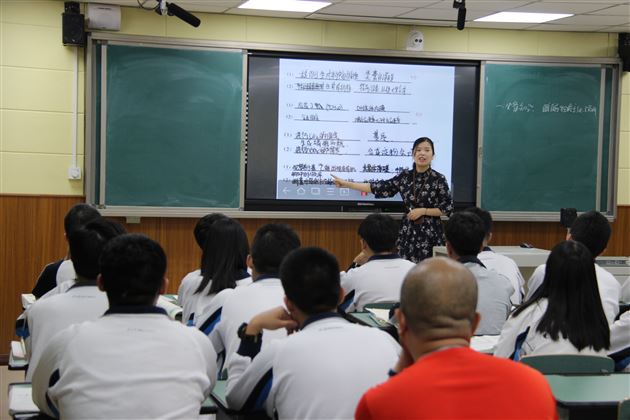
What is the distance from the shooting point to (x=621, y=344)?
3.20 metres

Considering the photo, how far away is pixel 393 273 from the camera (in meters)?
4.18

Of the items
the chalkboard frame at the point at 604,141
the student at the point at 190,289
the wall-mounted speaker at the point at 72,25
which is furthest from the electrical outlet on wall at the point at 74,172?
the chalkboard frame at the point at 604,141

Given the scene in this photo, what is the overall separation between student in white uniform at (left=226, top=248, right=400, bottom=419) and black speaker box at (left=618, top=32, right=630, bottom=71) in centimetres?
575

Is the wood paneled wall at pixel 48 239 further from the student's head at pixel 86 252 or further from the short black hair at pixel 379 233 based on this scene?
the student's head at pixel 86 252

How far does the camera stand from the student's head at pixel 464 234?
12.9ft

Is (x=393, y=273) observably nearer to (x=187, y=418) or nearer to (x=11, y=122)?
(x=187, y=418)

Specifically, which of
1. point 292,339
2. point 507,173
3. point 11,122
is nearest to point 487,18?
point 507,173

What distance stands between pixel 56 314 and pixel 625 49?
599 centimetres

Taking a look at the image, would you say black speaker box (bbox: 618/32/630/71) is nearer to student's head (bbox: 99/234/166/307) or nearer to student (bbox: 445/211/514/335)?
student (bbox: 445/211/514/335)

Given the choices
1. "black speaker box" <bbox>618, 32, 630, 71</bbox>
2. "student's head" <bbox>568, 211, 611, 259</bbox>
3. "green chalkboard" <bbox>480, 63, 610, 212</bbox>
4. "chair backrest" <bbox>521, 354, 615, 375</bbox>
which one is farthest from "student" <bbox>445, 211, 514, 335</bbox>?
"black speaker box" <bbox>618, 32, 630, 71</bbox>

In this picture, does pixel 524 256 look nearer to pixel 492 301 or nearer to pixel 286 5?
pixel 492 301

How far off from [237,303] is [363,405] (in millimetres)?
1401

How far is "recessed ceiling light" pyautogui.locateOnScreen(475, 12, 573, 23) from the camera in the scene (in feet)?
21.3

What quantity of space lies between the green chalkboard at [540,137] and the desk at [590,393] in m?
4.62
